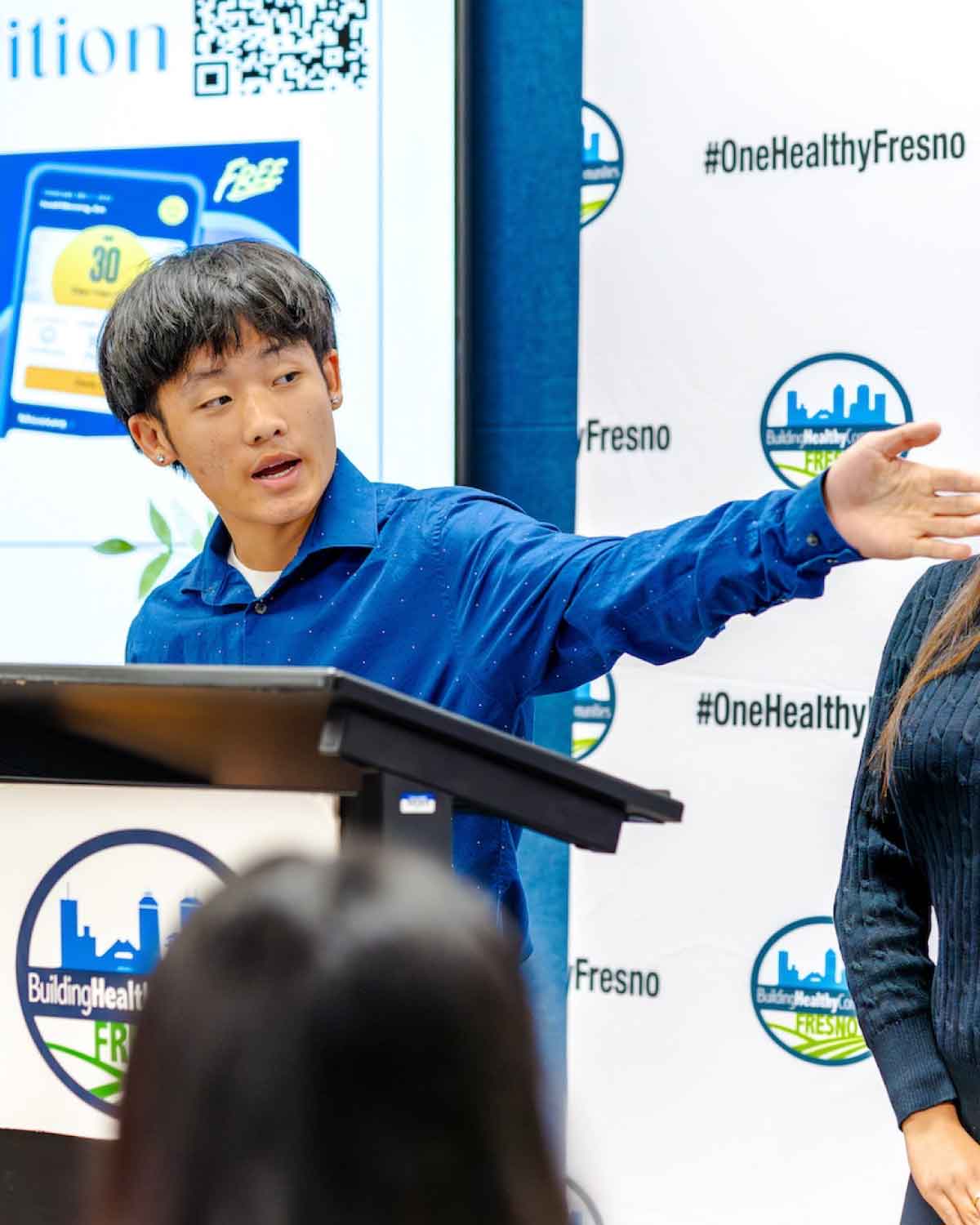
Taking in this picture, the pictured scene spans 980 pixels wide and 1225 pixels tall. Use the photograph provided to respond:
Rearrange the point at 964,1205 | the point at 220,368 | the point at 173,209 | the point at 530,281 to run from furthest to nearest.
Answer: the point at 173,209 → the point at 530,281 → the point at 220,368 → the point at 964,1205

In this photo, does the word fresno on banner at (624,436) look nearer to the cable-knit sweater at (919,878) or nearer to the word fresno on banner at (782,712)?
the word fresno on banner at (782,712)

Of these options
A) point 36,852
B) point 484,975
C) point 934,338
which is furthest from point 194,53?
point 484,975

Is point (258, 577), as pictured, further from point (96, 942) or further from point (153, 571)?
point (153, 571)

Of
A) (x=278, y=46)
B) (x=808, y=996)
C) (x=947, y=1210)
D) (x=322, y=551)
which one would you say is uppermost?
(x=278, y=46)

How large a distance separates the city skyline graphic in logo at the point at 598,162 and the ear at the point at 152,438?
1057 millimetres

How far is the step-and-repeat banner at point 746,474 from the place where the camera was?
2.50m

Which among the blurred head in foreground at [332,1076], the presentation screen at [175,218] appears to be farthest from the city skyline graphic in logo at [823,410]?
the blurred head in foreground at [332,1076]

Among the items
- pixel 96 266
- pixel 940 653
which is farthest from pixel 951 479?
pixel 96 266

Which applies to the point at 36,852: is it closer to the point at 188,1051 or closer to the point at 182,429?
the point at 188,1051

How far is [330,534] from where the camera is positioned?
1.67 meters

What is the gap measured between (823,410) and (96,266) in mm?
1444

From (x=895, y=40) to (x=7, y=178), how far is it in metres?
1.69

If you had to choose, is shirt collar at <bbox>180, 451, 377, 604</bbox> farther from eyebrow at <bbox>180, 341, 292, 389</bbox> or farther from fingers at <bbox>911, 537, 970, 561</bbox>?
fingers at <bbox>911, 537, 970, 561</bbox>

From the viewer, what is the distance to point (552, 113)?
277cm
